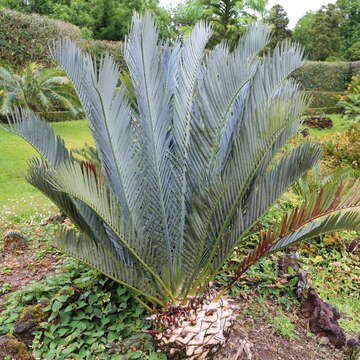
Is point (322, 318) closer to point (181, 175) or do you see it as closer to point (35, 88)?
point (181, 175)

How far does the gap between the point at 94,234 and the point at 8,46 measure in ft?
39.6

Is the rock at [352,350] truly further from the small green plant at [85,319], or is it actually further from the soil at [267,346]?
the small green plant at [85,319]

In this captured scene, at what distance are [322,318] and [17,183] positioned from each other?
5623 mm

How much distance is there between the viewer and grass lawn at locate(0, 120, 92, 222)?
5492mm

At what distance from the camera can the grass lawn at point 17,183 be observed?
18.0 ft

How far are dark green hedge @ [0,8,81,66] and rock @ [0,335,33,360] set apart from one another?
11348 mm

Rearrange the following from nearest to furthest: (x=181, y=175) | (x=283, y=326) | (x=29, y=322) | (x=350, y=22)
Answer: (x=181, y=175)
(x=29, y=322)
(x=283, y=326)
(x=350, y=22)

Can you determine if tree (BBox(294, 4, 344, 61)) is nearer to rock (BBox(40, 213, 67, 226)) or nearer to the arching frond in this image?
rock (BBox(40, 213, 67, 226))

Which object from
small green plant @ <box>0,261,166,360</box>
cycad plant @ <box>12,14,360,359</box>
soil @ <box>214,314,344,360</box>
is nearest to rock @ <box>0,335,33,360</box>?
small green plant @ <box>0,261,166,360</box>

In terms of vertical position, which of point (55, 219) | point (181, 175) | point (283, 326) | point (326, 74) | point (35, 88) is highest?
point (181, 175)

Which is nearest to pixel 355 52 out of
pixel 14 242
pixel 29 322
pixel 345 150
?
pixel 345 150

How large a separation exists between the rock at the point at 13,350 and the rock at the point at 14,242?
185 cm

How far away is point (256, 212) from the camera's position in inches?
92.1

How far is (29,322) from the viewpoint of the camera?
2.60 m
